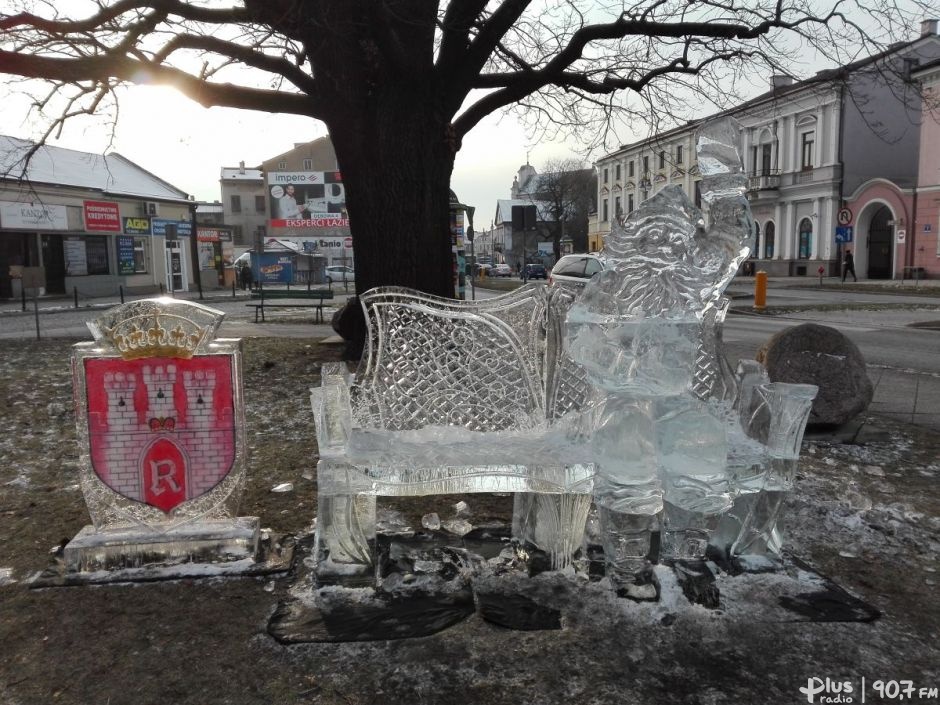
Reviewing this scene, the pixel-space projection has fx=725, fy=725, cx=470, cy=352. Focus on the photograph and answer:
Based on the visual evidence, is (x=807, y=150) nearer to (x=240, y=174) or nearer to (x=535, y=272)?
(x=535, y=272)

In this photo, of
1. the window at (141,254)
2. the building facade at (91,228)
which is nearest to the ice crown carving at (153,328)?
the building facade at (91,228)

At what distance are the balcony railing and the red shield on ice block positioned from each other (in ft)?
126

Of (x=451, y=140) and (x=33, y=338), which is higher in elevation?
(x=451, y=140)

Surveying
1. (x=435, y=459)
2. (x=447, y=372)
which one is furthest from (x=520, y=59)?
(x=435, y=459)

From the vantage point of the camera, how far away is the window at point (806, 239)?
3588 centimetres

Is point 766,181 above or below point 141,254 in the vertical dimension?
above

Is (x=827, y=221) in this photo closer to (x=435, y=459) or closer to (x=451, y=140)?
(x=451, y=140)

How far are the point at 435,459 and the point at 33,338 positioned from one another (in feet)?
37.5

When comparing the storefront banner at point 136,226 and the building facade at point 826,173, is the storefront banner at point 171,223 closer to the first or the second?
the storefront banner at point 136,226

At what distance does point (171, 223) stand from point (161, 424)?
2781 centimetres

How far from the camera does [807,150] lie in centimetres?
3603

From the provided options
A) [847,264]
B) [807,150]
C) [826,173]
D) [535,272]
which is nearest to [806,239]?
[826,173]

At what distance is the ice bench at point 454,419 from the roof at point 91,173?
21.8 metres

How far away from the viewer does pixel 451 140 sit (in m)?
7.62
